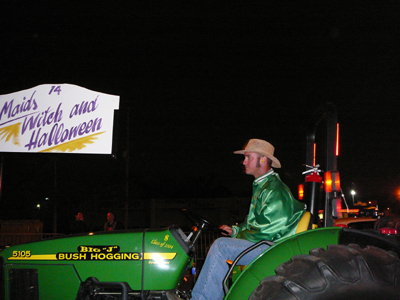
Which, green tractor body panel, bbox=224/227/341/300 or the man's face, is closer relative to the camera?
green tractor body panel, bbox=224/227/341/300

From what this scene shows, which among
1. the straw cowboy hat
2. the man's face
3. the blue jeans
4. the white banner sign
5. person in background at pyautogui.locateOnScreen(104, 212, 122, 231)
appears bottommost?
person in background at pyautogui.locateOnScreen(104, 212, 122, 231)

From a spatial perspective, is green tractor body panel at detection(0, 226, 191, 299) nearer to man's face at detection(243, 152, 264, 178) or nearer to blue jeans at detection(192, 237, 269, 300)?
blue jeans at detection(192, 237, 269, 300)

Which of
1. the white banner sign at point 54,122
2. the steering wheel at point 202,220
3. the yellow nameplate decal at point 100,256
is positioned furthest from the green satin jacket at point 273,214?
the white banner sign at point 54,122

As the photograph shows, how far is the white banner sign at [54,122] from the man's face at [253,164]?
4765mm

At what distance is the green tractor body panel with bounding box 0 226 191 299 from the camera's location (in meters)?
2.88

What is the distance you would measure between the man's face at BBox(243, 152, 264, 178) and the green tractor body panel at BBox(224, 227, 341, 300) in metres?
1.06

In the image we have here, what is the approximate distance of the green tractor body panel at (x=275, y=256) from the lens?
8.02ft

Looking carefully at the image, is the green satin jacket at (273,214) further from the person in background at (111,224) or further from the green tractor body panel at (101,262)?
the person in background at (111,224)

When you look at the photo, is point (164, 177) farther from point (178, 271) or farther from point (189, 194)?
point (178, 271)

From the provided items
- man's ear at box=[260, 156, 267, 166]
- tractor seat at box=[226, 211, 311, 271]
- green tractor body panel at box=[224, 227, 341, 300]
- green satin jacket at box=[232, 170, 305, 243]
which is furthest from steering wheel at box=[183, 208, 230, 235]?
man's ear at box=[260, 156, 267, 166]

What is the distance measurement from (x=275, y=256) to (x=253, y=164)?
4.04 ft

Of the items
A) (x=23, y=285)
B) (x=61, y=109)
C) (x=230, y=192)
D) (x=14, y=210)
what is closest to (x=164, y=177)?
(x=230, y=192)

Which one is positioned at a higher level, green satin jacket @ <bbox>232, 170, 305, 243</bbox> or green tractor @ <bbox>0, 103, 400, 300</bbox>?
green satin jacket @ <bbox>232, 170, 305, 243</bbox>

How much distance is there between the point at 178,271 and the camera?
2.88m
